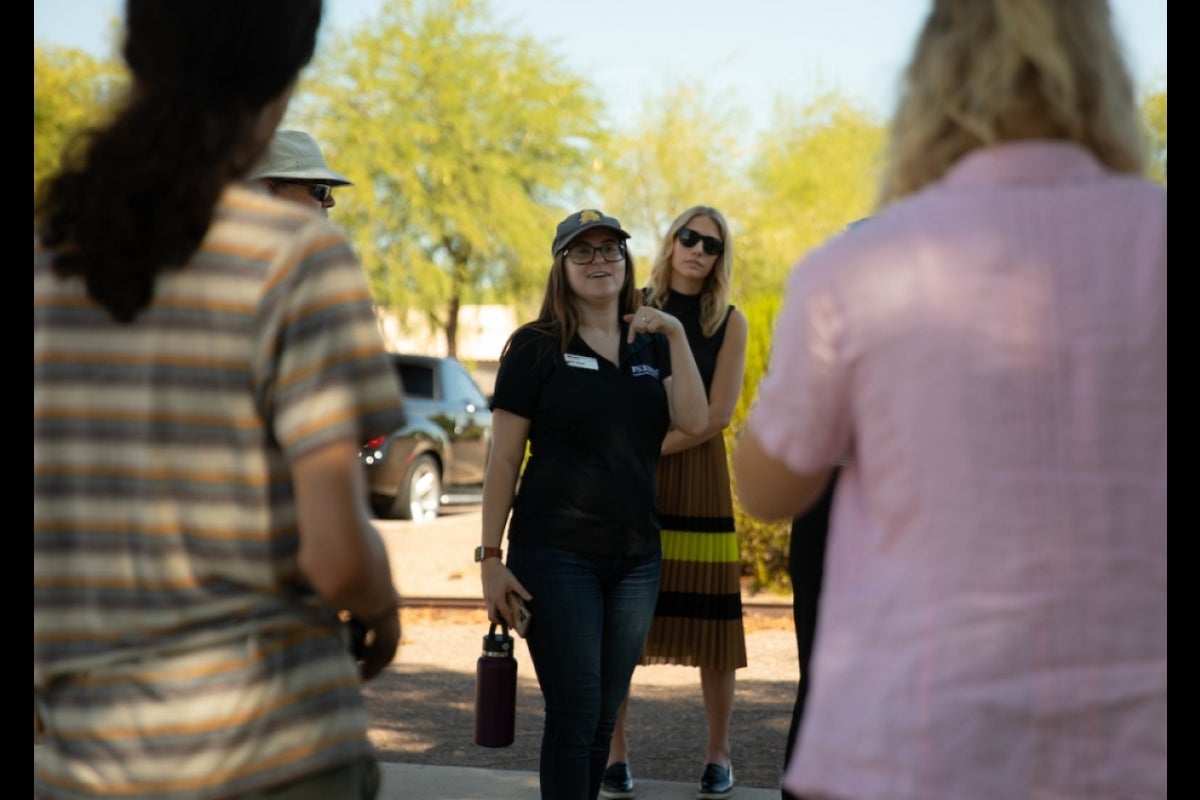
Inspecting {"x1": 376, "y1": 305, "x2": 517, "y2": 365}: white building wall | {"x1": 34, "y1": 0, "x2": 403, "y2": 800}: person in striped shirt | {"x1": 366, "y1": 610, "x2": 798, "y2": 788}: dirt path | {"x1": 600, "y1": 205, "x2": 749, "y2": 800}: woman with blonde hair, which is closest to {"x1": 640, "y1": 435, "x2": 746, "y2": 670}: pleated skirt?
{"x1": 600, "y1": 205, "x2": 749, "y2": 800}: woman with blonde hair

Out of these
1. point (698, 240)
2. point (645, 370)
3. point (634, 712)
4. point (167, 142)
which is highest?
point (698, 240)

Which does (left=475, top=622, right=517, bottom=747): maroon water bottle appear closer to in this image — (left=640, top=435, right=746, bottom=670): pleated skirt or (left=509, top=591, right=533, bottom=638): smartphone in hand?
(left=509, top=591, right=533, bottom=638): smartphone in hand

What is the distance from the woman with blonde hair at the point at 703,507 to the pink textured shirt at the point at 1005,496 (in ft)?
12.6

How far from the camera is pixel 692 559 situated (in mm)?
5852

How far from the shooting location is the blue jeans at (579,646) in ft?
14.4

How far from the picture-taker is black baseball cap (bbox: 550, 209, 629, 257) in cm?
473

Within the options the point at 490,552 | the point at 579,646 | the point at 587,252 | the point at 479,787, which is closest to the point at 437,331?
the point at 479,787

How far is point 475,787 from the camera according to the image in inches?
223

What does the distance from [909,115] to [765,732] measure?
17.0ft

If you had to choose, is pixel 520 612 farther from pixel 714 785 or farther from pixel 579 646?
pixel 714 785

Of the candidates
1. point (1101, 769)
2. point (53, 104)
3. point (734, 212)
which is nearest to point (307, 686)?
point (1101, 769)

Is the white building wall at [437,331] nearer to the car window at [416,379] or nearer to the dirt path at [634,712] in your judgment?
the car window at [416,379]

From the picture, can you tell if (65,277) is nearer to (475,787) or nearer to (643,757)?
(475,787)

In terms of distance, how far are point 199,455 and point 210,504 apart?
65 mm
